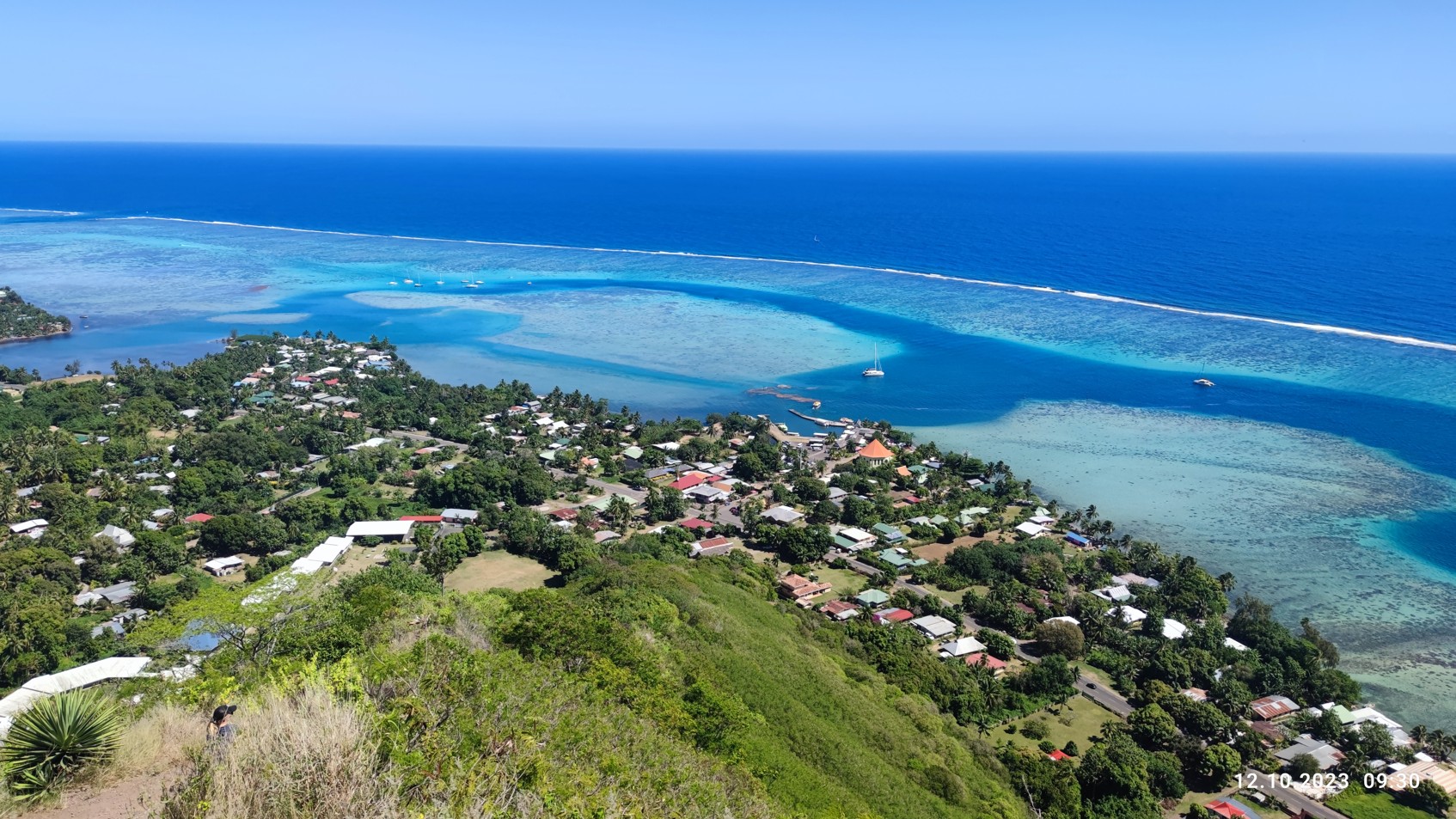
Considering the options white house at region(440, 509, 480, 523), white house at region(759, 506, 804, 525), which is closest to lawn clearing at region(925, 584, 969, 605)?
white house at region(759, 506, 804, 525)

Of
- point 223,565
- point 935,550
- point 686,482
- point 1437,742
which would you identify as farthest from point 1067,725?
point 223,565

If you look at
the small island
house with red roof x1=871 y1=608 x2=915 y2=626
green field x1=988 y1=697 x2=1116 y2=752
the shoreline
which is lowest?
green field x1=988 y1=697 x2=1116 y2=752

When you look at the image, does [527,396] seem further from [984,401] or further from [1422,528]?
[1422,528]

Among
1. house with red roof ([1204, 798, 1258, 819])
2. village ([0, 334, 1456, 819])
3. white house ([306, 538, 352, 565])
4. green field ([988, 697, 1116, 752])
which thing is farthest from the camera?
white house ([306, 538, 352, 565])

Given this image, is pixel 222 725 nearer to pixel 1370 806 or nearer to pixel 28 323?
pixel 1370 806

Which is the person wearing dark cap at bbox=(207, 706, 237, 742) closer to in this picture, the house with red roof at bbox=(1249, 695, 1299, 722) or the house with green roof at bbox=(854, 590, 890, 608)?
the house with green roof at bbox=(854, 590, 890, 608)
